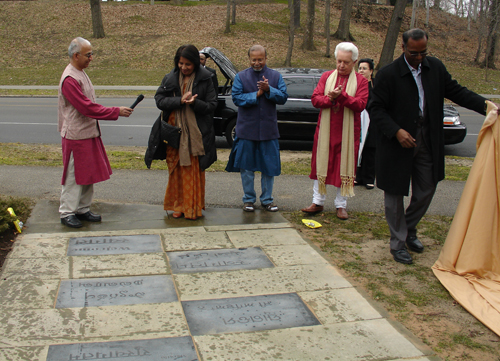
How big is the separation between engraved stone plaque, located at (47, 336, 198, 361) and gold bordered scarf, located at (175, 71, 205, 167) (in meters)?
2.61

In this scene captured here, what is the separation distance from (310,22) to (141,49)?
1078cm

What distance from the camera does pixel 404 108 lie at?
4.43m

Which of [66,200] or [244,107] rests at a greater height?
[244,107]

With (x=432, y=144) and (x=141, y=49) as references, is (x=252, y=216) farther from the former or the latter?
(x=141, y=49)

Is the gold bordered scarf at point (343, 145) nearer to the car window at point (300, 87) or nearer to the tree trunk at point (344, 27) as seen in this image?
the car window at point (300, 87)

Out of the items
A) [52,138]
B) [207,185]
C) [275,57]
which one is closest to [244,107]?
[207,185]

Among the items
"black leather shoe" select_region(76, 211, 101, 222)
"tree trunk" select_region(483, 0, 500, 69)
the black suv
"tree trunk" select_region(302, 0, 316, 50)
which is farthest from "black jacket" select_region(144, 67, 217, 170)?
"tree trunk" select_region(302, 0, 316, 50)

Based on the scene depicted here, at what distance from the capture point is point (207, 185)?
7121 millimetres

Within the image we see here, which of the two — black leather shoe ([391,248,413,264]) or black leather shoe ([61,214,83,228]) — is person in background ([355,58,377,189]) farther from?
black leather shoe ([61,214,83,228])

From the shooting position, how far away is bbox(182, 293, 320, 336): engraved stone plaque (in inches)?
127

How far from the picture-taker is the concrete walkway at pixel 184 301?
2977mm

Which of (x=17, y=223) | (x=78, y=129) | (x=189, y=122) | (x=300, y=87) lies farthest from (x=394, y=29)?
(x=17, y=223)

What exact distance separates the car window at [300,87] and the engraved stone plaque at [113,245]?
550 cm

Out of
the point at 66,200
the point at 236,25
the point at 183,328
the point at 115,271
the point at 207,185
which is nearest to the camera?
the point at 183,328
